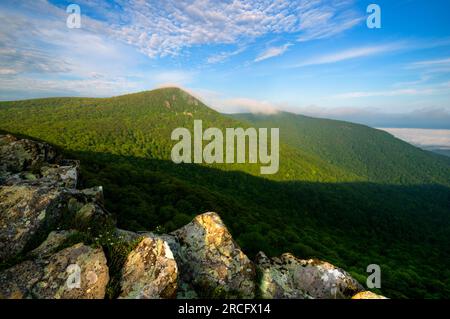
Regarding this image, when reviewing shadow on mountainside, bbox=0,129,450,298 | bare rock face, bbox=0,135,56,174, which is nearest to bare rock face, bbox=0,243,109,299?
shadow on mountainside, bbox=0,129,450,298

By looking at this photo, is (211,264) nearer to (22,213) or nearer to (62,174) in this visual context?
(22,213)

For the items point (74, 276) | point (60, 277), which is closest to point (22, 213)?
point (60, 277)

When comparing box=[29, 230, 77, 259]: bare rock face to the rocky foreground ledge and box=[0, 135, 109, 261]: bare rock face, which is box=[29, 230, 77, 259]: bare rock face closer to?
the rocky foreground ledge

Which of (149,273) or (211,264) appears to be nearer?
(149,273)

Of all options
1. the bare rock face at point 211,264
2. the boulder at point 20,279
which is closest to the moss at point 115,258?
the boulder at point 20,279

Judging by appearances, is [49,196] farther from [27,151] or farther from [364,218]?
[364,218]
